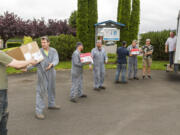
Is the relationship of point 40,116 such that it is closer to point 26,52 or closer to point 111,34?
point 26,52

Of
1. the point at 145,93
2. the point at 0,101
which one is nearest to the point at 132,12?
the point at 145,93

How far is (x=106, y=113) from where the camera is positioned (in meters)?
4.73

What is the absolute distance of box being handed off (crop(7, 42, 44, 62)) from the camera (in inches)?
121

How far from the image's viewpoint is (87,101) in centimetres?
571

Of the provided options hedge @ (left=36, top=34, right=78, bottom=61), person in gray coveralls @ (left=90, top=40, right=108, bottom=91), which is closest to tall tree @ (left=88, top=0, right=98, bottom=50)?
hedge @ (left=36, top=34, right=78, bottom=61)

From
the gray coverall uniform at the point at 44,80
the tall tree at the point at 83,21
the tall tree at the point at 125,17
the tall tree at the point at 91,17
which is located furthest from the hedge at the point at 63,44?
the gray coverall uniform at the point at 44,80

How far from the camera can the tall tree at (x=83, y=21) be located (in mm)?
16562

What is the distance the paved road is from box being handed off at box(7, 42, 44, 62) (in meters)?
1.59

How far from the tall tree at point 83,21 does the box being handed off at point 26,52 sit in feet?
44.4

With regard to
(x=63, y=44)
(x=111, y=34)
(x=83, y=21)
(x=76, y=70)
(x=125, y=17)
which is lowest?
(x=76, y=70)

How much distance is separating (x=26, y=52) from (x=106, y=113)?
264 cm

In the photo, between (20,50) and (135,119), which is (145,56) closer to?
(135,119)

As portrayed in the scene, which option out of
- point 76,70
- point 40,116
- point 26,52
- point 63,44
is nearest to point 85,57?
point 76,70

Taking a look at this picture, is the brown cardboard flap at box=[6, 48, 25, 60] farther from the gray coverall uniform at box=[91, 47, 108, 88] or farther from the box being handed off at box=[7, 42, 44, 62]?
the gray coverall uniform at box=[91, 47, 108, 88]
